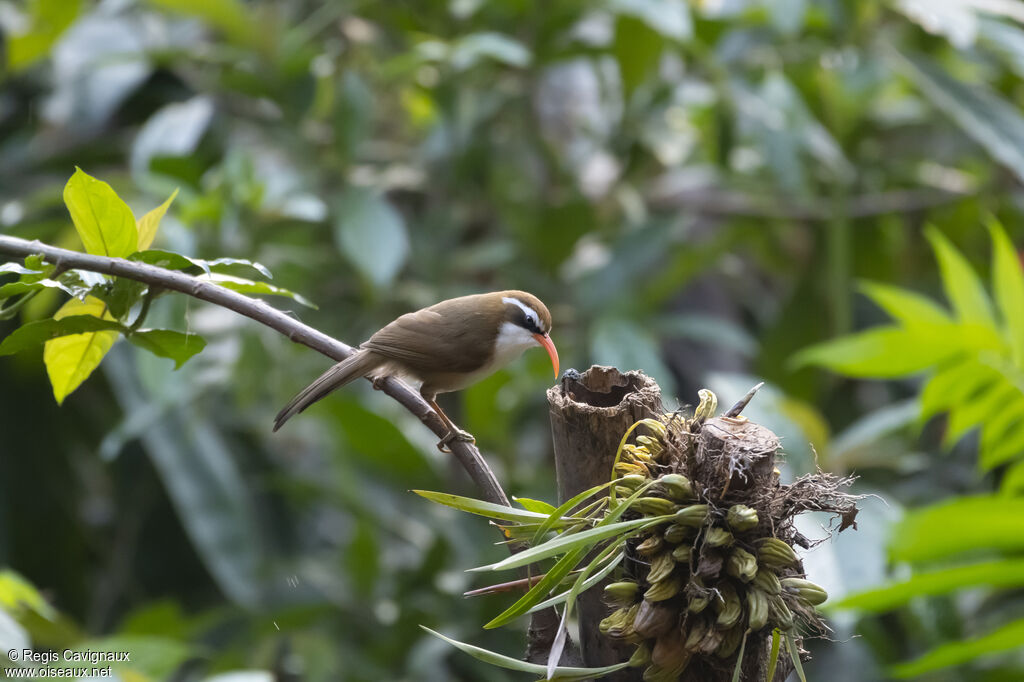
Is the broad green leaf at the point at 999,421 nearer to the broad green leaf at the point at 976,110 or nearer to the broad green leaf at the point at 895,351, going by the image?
the broad green leaf at the point at 895,351

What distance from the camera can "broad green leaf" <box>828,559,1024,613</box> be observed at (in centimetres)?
154

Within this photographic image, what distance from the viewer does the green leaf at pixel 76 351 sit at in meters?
1.39

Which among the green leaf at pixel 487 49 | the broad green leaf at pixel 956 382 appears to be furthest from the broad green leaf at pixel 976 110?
the green leaf at pixel 487 49

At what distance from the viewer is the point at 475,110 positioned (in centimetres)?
400

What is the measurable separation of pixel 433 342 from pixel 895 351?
49.9 inches

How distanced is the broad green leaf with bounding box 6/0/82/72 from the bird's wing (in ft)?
8.60

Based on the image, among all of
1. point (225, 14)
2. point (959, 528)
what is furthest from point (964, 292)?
point (225, 14)

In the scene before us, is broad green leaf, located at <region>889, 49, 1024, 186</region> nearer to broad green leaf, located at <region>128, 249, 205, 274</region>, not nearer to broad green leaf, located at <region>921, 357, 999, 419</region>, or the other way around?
broad green leaf, located at <region>921, 357, 999, 419</region>

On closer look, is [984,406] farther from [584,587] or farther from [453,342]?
[584,587]

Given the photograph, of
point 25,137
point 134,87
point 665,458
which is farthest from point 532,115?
point 665,458

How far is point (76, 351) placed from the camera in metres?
1.40

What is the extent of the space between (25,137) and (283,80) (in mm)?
1552

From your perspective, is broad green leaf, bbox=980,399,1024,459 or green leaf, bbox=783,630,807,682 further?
broad green leaf, bbox=980,399,1024,459

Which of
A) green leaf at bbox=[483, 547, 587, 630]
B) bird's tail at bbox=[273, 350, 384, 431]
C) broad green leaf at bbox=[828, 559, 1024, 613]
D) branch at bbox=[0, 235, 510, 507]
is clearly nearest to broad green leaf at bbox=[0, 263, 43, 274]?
branch at bbox=[0, 235, 510, 507]
